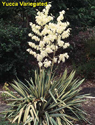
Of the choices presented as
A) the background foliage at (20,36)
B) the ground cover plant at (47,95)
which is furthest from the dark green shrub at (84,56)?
the ground cover plant at (47,95)

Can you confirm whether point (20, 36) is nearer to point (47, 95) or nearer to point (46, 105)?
point (47, 95)

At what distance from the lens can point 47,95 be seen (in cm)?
455

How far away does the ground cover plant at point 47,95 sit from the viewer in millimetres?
4160

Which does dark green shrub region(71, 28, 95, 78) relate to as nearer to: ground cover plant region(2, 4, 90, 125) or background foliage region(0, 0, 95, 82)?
background foliage region(0, 0, 95, 82)

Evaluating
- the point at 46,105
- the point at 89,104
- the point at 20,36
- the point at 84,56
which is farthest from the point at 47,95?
the point at 84,56

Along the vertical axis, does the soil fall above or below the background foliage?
below

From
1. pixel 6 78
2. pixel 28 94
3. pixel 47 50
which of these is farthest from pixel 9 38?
pixel 47 50

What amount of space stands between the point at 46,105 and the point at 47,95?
0.20 meters

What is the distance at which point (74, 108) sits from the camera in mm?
4734

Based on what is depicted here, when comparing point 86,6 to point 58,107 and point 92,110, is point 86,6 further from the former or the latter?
point 58,107

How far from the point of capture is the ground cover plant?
4.16 meters

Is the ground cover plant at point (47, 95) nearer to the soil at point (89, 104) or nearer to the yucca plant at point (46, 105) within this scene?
the yucca plant at point (46, 105)

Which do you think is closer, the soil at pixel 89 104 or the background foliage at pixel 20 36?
the soil at pixel 89 104

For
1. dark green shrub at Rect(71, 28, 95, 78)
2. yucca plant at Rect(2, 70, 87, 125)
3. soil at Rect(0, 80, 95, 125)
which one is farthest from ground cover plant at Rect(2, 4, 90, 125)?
dark green shrub at Rect(71, 28, 95, 78)
